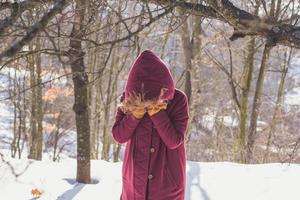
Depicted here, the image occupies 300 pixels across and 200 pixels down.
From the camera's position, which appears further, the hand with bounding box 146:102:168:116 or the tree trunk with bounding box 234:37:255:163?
the tree trunk with bounding box 234:37:255:163

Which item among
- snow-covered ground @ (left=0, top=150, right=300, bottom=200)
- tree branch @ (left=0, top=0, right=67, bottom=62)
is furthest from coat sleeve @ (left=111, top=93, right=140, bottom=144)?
snow-covered ground @ (left=0, top=150, right=300, bottom=200)

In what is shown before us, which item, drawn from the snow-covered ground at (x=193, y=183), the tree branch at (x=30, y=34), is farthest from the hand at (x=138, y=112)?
the snow-covered ground at (x=193, y=183)

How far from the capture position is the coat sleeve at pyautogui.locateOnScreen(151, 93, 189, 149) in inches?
108

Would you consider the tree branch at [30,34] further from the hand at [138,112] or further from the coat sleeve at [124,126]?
the coat sleeve at [124,126]

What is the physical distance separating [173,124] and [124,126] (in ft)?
0.97

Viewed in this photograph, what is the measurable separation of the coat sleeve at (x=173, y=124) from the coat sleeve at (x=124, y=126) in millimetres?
136

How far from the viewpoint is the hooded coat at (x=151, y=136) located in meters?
2.80

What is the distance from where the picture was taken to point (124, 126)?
283 cm

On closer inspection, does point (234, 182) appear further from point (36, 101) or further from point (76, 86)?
point (36, 101)

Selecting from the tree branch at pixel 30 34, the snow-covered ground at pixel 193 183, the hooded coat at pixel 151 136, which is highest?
the tree branch at pixel 30 34

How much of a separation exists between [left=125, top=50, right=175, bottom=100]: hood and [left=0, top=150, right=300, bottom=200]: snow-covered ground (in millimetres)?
1928

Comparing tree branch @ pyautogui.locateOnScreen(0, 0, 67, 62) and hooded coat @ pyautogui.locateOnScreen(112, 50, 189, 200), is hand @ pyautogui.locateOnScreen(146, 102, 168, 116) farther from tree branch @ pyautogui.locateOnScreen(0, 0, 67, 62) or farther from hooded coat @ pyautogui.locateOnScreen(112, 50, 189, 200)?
tree branch @ pyautogui.locateOnScreen(0, 0, 67, 62)

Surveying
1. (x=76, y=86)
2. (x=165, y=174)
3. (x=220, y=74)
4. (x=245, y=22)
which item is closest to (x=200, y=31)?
(x=76, y=86)

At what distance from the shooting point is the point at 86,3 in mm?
3061
